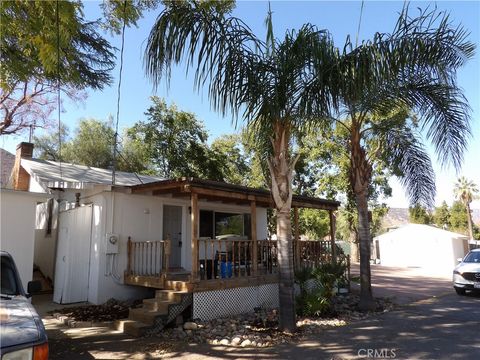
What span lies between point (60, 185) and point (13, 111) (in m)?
8.30

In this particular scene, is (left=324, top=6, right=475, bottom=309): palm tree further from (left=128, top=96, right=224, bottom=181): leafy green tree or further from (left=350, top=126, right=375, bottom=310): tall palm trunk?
(left=128, top=96, right=224, bottom=181): leafy green tree

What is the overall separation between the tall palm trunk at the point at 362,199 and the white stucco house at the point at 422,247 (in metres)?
21.9

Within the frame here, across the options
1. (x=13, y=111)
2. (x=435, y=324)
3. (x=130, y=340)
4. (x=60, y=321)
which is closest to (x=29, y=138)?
(x=13, y=111)

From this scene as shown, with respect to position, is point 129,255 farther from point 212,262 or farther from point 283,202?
point 283,202

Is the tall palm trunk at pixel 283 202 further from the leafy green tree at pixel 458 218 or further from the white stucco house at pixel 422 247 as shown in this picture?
the leafy green tree at pixel 458 218

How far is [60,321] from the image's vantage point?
8.88 meters

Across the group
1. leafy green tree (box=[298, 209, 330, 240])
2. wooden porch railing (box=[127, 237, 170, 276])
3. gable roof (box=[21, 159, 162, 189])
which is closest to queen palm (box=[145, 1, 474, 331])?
wooden porch railing (box=[127, 237, 170, 276])

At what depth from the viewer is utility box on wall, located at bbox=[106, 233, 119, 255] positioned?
10727 mm

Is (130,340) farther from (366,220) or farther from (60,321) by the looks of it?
(366,220)

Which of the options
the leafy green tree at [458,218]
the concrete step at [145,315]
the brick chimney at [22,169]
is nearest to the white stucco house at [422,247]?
the leafy green tree at [458,218]

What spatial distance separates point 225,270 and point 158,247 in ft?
8.23

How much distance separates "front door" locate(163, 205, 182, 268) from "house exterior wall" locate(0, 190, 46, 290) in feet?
12.9

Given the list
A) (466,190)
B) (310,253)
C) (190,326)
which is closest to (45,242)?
(190,326)

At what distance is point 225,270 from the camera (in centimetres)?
1011
